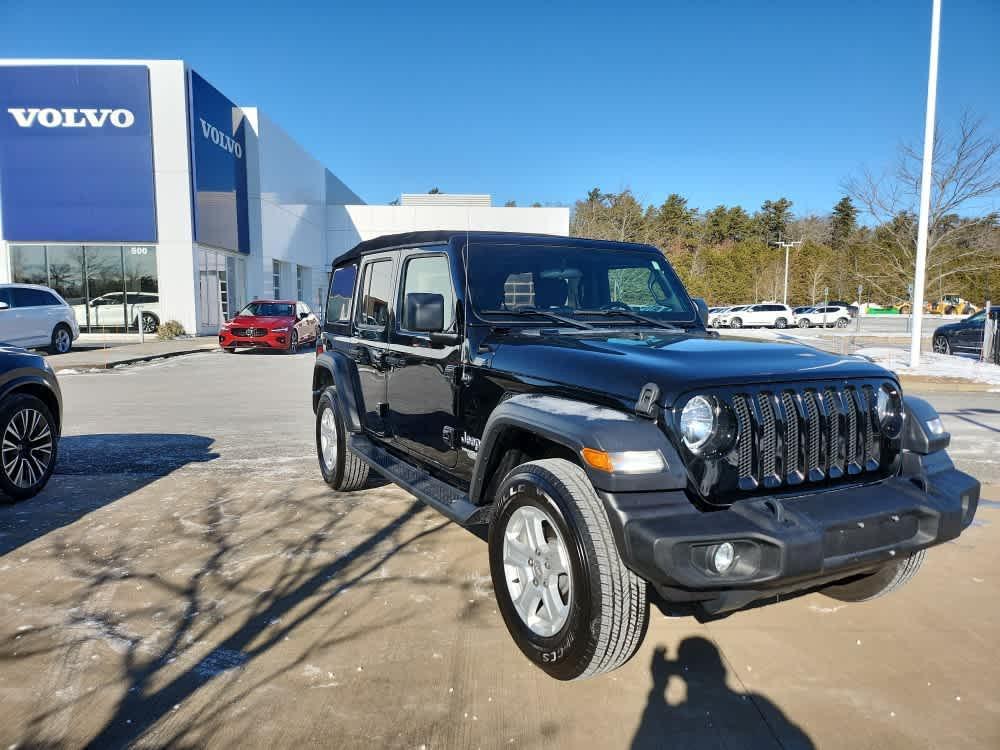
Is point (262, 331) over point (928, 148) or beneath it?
beneath

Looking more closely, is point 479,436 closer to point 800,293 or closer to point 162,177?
point 162,177

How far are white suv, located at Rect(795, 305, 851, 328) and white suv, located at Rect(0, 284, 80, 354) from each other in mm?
38547

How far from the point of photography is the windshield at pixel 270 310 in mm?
20356

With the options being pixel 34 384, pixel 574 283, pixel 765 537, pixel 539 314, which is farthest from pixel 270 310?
pixel 765 537

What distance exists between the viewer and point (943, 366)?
16109 mm

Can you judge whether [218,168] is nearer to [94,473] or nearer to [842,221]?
[94,473]

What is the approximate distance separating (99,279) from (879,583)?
26258 millimetres

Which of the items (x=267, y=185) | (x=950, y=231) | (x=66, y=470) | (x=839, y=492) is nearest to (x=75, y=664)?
(x=839, y=492)

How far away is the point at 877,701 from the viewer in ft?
8.98

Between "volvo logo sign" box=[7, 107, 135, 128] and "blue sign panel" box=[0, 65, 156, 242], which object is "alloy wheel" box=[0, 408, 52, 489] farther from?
"volvo logo sign" box=[7, 107, 135, 128]

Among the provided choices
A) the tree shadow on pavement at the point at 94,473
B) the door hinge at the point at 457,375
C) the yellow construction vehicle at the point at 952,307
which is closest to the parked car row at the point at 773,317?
the yellow construction vehicle at the point at 952,307

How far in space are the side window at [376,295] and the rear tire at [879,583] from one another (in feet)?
10.1

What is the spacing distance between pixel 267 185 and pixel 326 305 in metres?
26.7

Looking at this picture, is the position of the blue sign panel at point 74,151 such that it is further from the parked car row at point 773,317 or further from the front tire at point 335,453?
the parked car row at point 773,317
